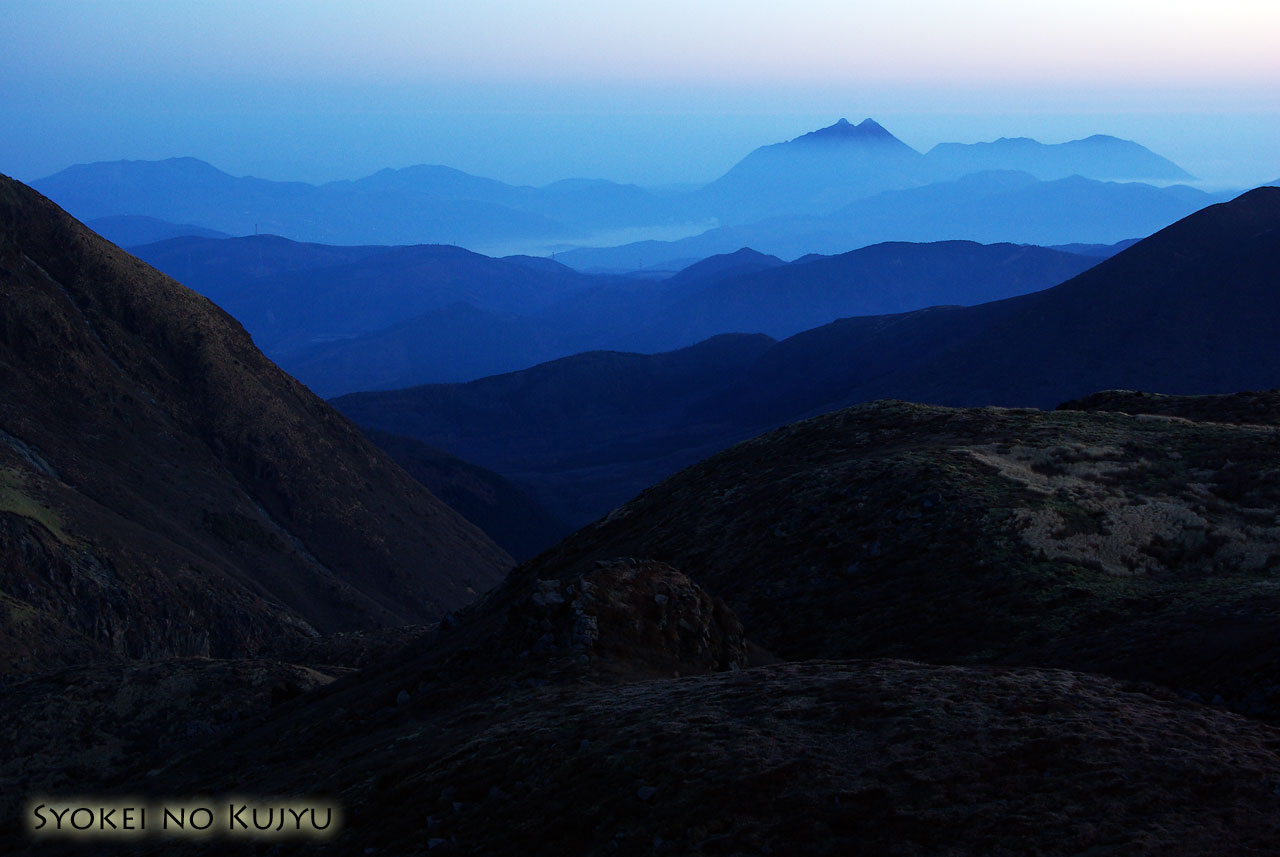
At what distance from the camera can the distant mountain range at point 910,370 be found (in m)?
110

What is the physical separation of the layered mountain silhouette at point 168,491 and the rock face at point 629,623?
30.3 m

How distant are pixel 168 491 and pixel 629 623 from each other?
5220cm

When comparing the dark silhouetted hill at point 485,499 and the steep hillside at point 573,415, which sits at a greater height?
the steep hillside at point 573,415

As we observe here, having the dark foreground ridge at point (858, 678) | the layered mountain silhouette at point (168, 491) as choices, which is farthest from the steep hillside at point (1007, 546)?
the layered mountain silhouette at point (168, 491)

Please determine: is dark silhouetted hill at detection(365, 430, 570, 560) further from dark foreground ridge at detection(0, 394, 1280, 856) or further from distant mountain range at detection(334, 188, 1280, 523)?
dark foreground ridge at detection(0, 394, 1280, 856)

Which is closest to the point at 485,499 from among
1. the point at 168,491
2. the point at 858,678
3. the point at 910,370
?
the point at 168,491

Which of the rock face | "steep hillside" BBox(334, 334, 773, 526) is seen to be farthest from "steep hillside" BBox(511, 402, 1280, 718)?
"steep hillside" BBox(334, 334, 773, 526)

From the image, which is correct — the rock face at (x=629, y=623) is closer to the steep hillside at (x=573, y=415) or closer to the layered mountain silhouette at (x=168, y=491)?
the layered mountain silhouette at (x=168, y=491)

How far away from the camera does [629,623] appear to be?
16844 mm

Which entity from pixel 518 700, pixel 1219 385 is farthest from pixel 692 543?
pixel 1219 385

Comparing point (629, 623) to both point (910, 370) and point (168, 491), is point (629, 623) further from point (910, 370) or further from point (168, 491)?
point (910, 370)

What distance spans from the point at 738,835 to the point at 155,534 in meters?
51.5

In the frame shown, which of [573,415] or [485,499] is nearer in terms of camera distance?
[485,499]

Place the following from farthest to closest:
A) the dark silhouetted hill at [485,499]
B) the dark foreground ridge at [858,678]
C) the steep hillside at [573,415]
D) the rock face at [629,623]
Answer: the steep hillside at [573,415]
the dark silhouetted hill at [485,499]
the rock face at [629,623]
the dark foreground ridge at [858,678]
